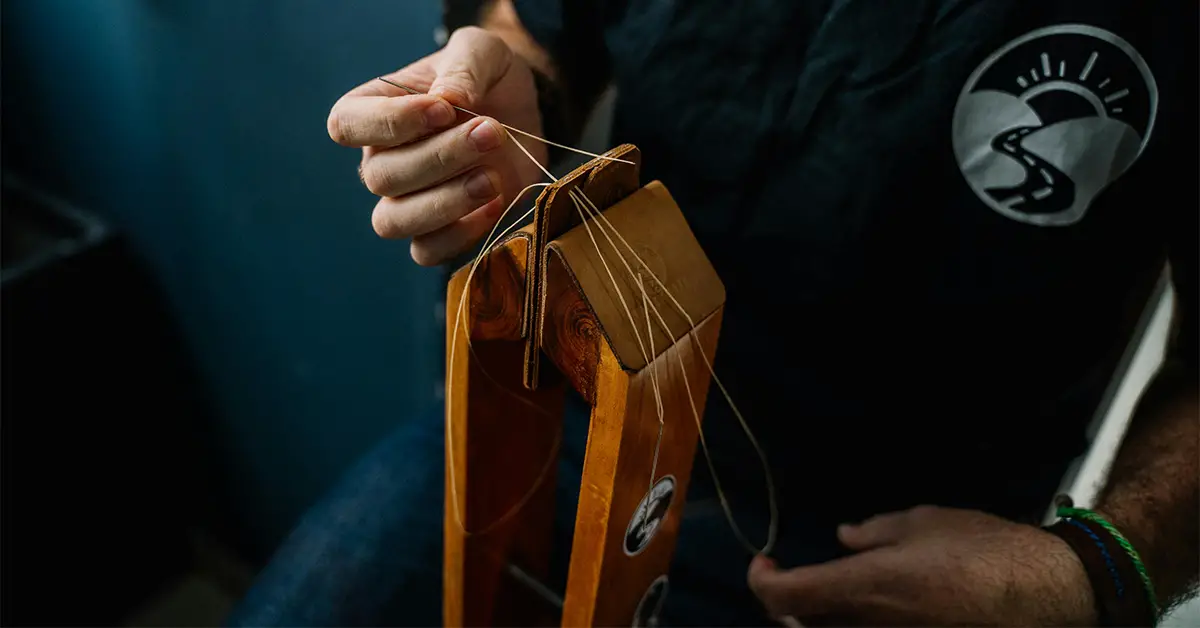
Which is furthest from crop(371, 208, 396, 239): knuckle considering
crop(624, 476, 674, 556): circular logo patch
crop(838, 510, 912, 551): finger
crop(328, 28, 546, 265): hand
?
crop(838, 510, 912, 551): finger

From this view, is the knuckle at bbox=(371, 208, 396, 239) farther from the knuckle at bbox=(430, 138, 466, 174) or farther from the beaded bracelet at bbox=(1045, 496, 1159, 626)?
the beaded bracelet at bbox=(1045, 496, 1159, 626)

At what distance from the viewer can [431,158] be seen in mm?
545

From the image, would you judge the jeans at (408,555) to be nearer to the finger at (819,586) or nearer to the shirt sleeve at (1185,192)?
the finger at (819,586)

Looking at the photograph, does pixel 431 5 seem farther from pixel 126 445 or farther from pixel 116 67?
pixel 126 445

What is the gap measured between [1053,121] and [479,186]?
480mm

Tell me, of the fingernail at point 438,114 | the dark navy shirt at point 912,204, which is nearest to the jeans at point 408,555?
the dark navy shirt at point 912,204

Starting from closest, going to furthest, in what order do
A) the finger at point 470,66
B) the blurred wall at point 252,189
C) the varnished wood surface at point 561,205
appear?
1. the varnished wood surface at point 561,205
2. the finger at point 470,66
3. the blurred wall at point 252,189

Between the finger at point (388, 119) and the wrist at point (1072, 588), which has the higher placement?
the finger at point (388, 119)

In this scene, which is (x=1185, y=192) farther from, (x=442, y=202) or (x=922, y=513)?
(x=442, y=202)

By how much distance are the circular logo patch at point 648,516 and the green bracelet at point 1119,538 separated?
13.6 inches

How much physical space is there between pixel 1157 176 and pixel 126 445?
1.52 meters

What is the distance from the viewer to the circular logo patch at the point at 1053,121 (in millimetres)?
692

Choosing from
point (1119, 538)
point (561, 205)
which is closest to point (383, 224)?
point (561, 205)

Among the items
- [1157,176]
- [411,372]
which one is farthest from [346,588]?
[1157,176]
